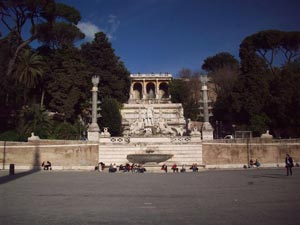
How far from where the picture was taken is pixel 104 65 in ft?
128

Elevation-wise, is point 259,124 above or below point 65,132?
above

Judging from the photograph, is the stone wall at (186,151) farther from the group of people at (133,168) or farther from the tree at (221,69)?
the tree at (221,69)

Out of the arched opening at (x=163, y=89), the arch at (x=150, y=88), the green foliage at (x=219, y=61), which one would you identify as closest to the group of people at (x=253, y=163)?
the green foliage at (x=219, y=61)

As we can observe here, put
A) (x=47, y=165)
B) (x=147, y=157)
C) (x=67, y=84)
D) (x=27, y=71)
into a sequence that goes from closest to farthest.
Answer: (x=147, y=157), (x=47, y=165), (x=27, y=71), (x=67, y=84)

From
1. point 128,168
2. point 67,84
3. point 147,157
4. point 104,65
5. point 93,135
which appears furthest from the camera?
point 104,65

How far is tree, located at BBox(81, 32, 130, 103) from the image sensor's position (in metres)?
37.6

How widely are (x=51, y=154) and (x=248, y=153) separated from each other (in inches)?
617

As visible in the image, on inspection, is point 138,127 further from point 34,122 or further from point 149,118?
point 34,122

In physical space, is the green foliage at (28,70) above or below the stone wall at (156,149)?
above

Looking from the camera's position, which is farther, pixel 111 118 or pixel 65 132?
pixel 111 118

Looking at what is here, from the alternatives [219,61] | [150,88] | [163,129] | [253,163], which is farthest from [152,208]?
[150,88]

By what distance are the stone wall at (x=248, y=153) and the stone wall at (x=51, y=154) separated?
9657mm

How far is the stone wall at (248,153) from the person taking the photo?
25141 millimetres

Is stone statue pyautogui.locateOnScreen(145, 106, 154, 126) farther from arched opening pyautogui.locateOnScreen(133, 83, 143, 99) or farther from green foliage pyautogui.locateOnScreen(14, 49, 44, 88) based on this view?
arched opening pyautogui.locateOnScreen(133, 83, 143, 99)
